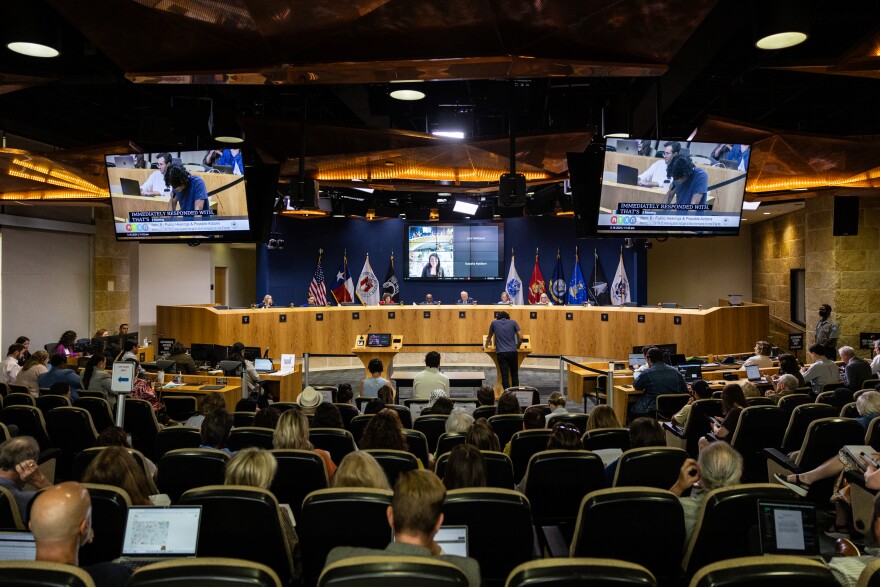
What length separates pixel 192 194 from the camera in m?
7.68

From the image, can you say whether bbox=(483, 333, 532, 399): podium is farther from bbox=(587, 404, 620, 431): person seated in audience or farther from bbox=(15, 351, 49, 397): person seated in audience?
bbox=(15, 351, 49, 397): person seated in audience

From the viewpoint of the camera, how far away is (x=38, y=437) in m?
5.75

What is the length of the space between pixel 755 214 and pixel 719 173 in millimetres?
13033

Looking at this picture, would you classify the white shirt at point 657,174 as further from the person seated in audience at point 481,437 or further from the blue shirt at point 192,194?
the blue shirt at point 192,194

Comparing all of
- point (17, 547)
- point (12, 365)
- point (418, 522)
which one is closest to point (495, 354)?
point (12, 365)

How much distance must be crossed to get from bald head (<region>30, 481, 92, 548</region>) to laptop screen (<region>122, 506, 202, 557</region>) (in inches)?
17.0

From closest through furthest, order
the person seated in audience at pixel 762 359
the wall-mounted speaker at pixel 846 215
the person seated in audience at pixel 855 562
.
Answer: the person seated in audience at pixel 855 562, the person seated in audience at pixel 762 359, the wall-mounted speaker at pixel 846 215

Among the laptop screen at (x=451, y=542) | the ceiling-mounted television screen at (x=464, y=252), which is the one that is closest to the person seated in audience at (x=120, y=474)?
the laptop screen at (x=451, y=542)

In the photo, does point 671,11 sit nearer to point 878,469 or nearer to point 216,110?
point 878,469

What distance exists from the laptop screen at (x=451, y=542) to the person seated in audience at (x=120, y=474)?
173 cm

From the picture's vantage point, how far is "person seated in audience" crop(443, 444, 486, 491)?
339 centimetres

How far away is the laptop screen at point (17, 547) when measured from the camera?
2367mm

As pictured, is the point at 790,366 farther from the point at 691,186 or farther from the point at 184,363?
the point at 184,363

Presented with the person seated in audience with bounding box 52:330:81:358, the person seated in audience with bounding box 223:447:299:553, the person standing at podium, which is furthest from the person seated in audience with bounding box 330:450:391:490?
the person standing at podium
